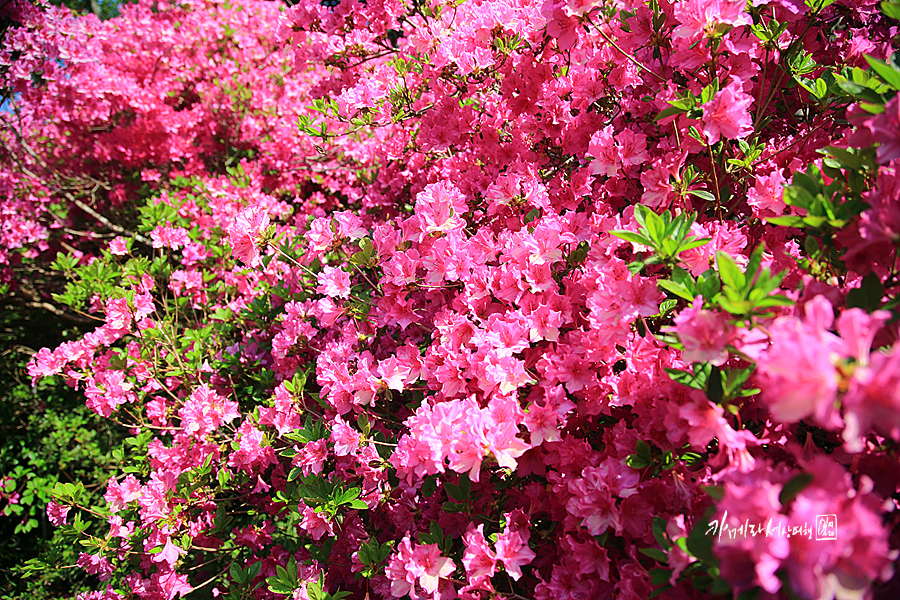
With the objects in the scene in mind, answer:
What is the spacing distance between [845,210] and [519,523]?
117 cm

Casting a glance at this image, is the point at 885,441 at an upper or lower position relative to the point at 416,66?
lower

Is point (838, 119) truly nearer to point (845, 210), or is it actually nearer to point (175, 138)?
point (845, 210)

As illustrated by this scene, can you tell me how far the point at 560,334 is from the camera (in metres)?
1.70

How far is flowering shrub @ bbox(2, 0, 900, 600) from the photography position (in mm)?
968

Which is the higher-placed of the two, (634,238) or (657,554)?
(634,238)

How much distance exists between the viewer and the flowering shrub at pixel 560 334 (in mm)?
968

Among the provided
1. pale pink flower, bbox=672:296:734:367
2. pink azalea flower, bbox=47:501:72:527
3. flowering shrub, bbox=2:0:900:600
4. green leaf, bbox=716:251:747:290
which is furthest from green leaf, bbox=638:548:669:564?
pink azalea flower, bbox=47:501:72:527

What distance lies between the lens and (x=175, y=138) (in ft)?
15.4

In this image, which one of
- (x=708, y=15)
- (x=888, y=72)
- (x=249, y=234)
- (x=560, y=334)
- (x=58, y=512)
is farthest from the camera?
(x=58, y=512)

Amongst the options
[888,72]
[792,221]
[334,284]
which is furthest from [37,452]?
[888,72]

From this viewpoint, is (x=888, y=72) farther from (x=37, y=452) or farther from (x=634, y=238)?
(x=37, y=452)

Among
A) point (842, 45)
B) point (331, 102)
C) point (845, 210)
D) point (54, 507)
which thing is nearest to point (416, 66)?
point (331, 102)

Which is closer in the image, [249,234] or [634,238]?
[634,238]

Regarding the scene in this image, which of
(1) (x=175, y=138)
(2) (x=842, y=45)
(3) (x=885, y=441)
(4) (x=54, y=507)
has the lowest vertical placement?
(4) (x=54, y=507)
